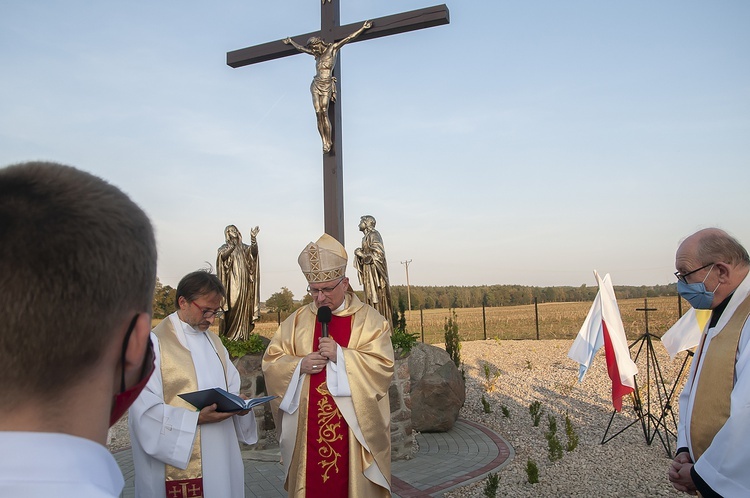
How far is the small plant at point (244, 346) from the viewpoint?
7.45 meters

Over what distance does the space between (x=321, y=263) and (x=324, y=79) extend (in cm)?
316

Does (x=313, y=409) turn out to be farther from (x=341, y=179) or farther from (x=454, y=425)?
(x=454, y=425)

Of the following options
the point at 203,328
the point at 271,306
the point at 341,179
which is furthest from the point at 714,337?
the point at 271,306

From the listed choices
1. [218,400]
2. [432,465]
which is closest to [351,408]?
[218,400]

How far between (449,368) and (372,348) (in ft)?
14.6

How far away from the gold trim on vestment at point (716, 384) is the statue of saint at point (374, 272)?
15.8ft

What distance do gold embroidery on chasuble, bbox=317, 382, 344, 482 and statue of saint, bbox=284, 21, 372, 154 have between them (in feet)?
11.4

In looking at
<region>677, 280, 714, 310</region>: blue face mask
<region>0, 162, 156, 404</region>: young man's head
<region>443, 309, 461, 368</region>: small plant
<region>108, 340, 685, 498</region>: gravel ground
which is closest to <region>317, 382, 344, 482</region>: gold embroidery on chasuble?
<region>108, 340, 685, 498</region>: gravel ground

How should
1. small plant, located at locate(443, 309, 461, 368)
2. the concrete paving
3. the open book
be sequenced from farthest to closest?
small plant, located at locate(443, 309, 461, 368) < the concrete paving < the open book

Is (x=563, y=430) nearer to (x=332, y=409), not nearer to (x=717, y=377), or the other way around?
(x=332, y=409)

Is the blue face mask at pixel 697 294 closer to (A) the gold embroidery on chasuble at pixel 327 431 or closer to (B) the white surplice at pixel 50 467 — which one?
(A) the gold embroidery on chasuble at pixel 327 431

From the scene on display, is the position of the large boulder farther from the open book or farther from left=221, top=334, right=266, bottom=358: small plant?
the open book

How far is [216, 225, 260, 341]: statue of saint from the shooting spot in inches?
309

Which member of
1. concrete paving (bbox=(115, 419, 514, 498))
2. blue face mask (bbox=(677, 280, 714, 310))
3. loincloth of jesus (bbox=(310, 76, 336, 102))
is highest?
loincloth of jesus (bbox=(310, 76, 336, 102))
